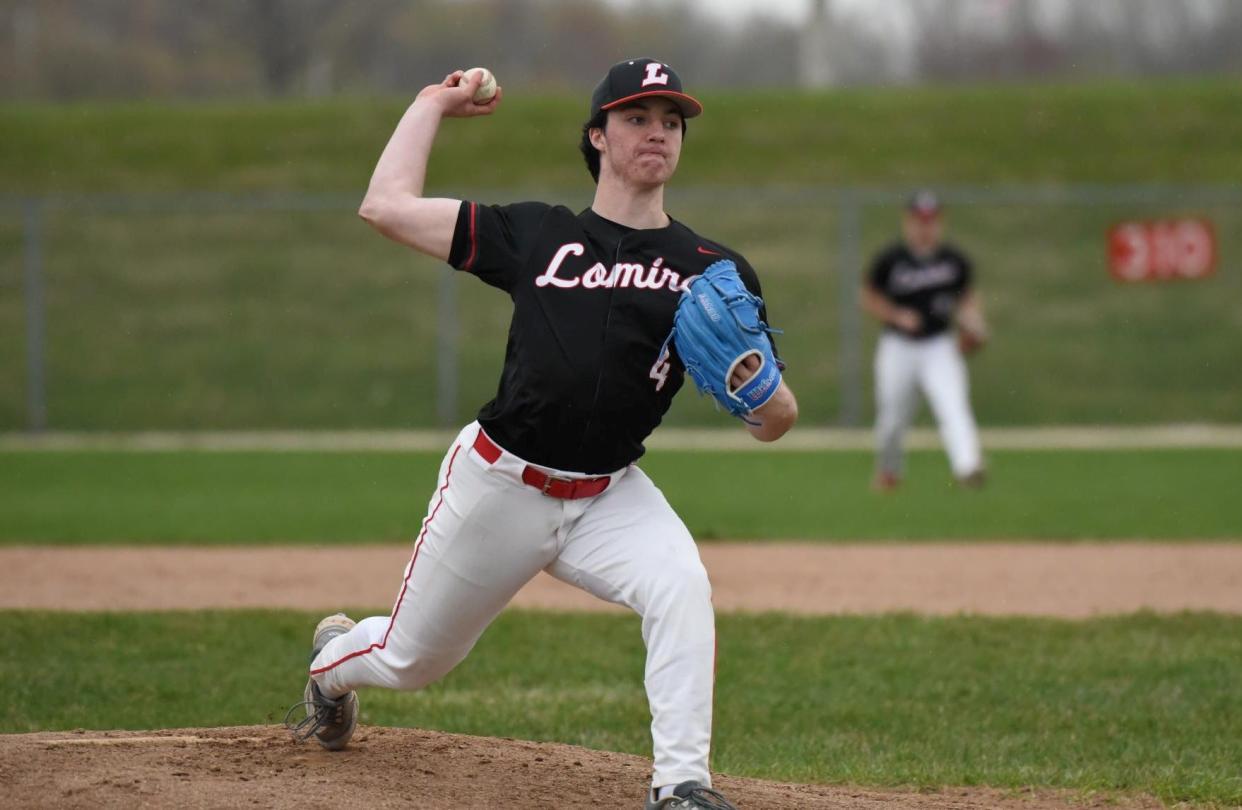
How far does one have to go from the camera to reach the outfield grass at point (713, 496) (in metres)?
10.9

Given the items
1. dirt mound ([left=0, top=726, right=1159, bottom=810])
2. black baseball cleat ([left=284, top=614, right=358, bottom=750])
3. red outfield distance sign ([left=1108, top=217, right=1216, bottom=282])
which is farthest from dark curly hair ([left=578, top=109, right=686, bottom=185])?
red outfield distance sign ([left=1108, top=217, right=1216, bottom=282])

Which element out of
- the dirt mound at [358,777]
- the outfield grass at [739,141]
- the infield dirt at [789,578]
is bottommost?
the infield dirt at [789,578]

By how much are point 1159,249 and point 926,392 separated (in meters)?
8.81

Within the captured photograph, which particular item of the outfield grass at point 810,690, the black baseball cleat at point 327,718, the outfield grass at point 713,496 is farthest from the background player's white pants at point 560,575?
the outfield grass at point 713,496

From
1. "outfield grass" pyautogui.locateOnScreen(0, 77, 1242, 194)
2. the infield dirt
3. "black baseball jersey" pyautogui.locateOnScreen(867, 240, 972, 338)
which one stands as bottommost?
the infield dirt

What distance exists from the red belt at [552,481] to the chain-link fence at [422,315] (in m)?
13.6

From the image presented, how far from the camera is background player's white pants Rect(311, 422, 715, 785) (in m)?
4.16

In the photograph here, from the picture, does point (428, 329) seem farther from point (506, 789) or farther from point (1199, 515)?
point (506, 789)

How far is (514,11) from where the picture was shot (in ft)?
120

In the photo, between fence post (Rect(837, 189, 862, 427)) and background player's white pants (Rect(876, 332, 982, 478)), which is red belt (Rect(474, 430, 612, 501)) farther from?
fence post (Rect(837, 189, 862, 427))

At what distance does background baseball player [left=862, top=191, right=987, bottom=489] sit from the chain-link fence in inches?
209

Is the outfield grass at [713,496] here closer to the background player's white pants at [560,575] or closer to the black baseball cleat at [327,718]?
the black baseball cleat at [327,718]

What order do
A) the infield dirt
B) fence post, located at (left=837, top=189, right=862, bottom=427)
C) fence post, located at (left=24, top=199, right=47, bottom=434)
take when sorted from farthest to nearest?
fence post, located at (left=837, top=189, right=862, bottom=427) < fence post, located at (left=24, top=199, right=47, bottom=434) < the infield dirt

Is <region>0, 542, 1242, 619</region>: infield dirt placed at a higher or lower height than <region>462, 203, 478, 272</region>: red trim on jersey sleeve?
lower
